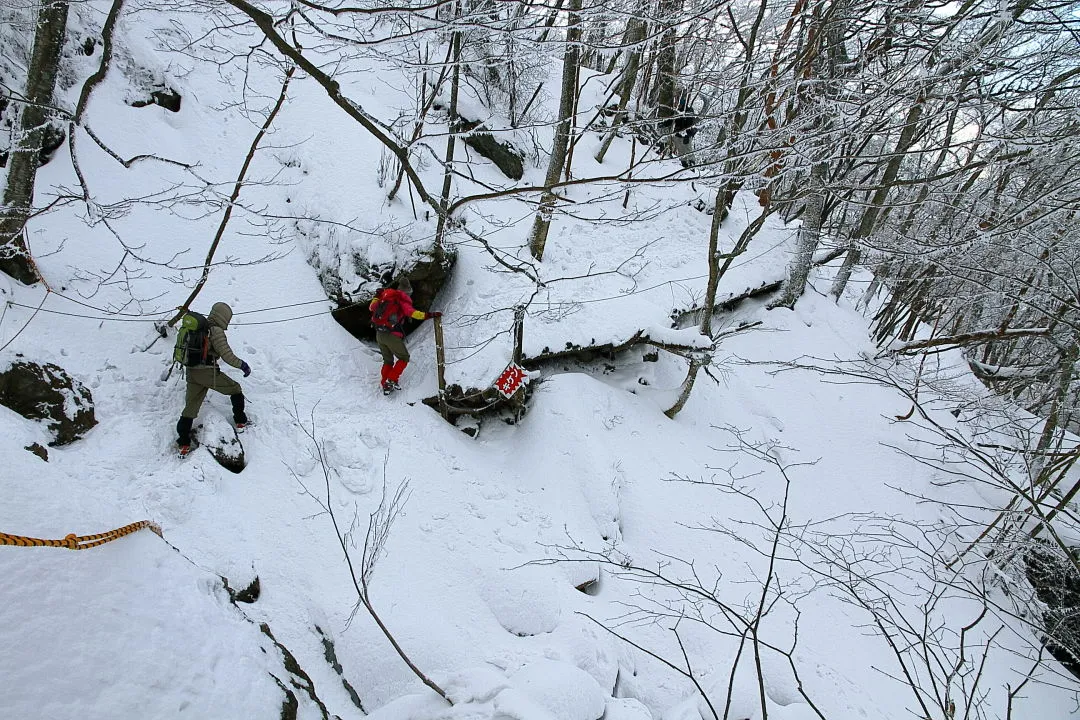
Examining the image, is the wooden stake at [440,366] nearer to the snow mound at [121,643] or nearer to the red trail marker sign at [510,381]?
the red trail marker sign at [510,381]

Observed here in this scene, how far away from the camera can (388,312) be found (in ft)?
21.6

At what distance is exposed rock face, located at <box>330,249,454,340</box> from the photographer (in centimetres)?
726

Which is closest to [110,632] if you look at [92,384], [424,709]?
[424,709]

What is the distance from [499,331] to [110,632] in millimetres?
5264

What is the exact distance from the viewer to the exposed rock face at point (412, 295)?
7258 millimetres

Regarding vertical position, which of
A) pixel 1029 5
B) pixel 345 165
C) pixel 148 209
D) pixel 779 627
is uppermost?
pixel 1029 5

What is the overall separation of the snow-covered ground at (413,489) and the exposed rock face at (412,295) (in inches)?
8.9

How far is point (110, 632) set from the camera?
226cm

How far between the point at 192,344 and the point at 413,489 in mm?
2666

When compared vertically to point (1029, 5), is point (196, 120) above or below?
below

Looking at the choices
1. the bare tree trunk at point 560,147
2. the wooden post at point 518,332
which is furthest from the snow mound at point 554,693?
the bare tree trunk at point 560,147

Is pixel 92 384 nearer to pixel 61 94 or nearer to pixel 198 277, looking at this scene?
pixel 198 277

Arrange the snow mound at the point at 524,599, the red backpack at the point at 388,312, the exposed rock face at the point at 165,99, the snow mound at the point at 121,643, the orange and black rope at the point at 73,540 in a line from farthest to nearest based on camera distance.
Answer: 1. the exposed rock face at the point at 165,99
2. the red backpack at the point at 388,312
3. the snow mound at the point at 524,599
4. the orange and black rope at the point at 73,540
5. the snow mound at the point at 121,643

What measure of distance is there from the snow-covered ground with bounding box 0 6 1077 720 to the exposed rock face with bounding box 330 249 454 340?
23 cm
